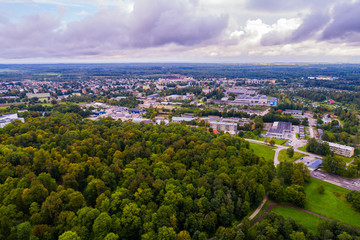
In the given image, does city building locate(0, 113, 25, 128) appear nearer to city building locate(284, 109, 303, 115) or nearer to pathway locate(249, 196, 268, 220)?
pathway locate(249, 196, 268, 220)

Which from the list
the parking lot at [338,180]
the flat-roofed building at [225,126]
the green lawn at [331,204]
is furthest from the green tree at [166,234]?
the flat-roofed building at [225,126]

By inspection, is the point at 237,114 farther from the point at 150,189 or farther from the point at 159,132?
the point at 150,189

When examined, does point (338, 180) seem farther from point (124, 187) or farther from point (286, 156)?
point (124, 187)

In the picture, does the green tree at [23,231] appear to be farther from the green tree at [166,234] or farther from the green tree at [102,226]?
the green tree at [166,234]

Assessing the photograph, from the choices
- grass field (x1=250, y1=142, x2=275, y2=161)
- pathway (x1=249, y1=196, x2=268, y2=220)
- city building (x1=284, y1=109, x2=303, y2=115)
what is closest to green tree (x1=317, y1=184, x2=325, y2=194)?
pathway (x1=249, y1=196, x2=268, y2=220)

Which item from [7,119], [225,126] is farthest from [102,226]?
[7,119]

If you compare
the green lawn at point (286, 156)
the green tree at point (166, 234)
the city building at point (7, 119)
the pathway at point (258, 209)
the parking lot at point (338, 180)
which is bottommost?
the pathway at point (258, 209)

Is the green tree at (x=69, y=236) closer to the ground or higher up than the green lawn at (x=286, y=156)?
higher up

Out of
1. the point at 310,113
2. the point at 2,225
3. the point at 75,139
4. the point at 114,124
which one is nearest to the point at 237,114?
the point at 310,113
